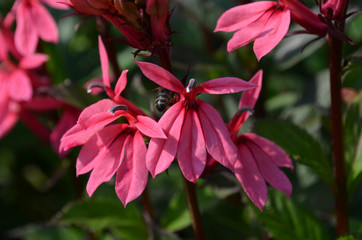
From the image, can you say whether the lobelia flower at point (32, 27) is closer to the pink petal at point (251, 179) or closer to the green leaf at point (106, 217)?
the green leaf at point (106, 217)

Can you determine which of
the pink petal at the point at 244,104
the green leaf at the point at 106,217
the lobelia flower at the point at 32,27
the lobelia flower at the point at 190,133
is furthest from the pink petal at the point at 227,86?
the lobelia flower at the point at 32,27

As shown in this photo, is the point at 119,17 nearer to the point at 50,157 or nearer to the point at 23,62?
the point at 23,62

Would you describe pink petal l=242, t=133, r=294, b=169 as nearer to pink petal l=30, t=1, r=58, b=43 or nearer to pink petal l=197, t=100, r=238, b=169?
pink petal l=197, t=100, r=238, b=169

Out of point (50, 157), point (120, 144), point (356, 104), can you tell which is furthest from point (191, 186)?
point (50, 157)

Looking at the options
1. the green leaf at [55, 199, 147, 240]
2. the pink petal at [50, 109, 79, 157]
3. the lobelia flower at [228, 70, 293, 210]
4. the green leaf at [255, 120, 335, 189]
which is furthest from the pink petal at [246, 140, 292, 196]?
the pink petal at [50, 109, 79, 157]

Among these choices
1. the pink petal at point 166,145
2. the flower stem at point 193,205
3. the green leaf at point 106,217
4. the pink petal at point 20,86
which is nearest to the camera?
the pink petal at point 166,145

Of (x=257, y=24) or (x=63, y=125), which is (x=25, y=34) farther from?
(x=257, y=24)
